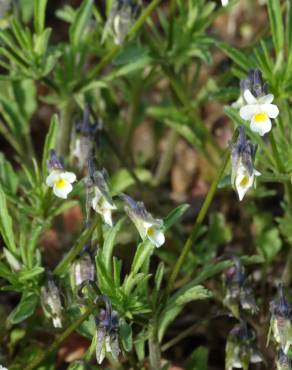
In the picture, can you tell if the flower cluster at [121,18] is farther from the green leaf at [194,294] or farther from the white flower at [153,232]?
the green leaf at [194,294]

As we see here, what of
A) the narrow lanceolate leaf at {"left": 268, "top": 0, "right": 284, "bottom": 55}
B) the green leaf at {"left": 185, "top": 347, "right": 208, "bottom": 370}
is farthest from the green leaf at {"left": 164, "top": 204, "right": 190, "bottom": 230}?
the narrow lanceolate leaf at {"left": 268, "top": 0, "right": 284, "bottom": 55}

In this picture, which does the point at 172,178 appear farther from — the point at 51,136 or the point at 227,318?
the point at 51,136

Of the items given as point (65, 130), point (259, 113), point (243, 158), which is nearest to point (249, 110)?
point (259, 113)

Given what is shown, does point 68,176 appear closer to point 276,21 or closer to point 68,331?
point 68,331

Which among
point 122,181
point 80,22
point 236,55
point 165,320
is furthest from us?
point 122,181

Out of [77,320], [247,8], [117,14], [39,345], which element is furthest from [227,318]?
[247,8]

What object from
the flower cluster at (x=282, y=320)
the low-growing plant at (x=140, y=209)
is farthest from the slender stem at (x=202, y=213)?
the flower cluster at (x=282, y=320)
